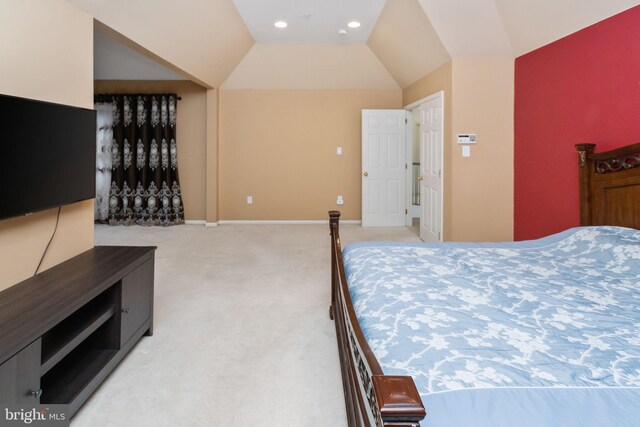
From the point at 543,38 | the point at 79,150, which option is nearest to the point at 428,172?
the point at 543,38

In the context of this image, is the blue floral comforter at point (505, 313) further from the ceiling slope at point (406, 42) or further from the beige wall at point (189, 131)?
the beige wall at point (189, 131)

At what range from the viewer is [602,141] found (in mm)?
3285

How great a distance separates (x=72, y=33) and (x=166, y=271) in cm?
233

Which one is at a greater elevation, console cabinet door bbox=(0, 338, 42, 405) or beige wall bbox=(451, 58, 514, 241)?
beige wall bbox=(451, 58, 514, 241)

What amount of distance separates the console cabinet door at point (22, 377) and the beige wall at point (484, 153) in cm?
427

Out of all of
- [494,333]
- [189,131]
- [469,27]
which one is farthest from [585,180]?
[189,131]

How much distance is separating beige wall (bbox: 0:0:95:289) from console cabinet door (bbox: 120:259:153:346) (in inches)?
19.3

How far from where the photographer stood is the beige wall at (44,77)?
209 cm

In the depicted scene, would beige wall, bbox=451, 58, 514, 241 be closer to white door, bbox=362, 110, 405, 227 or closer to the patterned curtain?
white door, bbox=362, 110, 405, 227

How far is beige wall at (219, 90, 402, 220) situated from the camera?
23.2 ft

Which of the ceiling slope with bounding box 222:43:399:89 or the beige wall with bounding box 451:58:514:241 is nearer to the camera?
the beige wall with bounding box 451:58:514:241

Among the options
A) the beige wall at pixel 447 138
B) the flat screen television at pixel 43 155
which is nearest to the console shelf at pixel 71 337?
the flat screen television at pixel 43 155

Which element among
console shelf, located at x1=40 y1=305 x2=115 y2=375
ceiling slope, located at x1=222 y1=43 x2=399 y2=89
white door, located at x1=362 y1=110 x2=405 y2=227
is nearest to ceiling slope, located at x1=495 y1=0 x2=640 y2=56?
white door, located at x1=362 y1=110 x2=405 y2=227

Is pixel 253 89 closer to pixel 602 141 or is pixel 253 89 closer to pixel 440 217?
pixel 440 217
